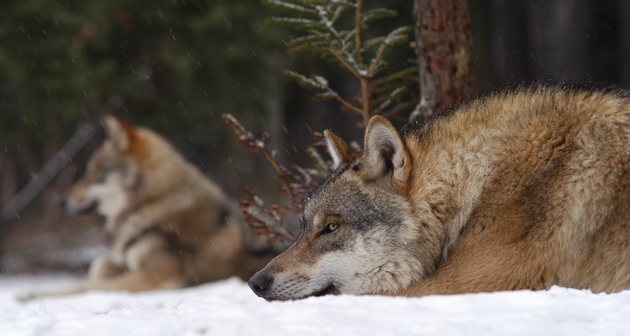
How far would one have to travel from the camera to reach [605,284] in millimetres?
3299

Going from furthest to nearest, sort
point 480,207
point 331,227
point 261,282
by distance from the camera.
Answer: point 331,227, point 261,282, point 480,207

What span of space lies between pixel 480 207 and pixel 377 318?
3.79ft

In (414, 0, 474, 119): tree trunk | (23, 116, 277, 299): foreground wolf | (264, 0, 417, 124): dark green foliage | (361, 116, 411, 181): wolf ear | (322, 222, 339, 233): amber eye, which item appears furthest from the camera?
(23, 116, 277, 299): foreground wolf

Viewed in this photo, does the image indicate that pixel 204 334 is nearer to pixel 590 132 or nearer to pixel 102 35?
pixel 590 132

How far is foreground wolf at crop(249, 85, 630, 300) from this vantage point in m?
3.29

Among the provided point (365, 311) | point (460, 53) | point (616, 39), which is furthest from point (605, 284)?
point (616, 39)

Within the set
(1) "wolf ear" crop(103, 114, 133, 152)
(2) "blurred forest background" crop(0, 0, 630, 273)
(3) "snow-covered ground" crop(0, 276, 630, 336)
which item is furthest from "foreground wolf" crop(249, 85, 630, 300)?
(2) "blurred forest background" crop(0, 0, 630, 273)

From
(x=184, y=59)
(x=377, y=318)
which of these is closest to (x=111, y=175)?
(x=184, y=59)

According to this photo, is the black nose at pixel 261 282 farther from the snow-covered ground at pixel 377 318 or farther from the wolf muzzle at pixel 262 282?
the snow-covered ground at pixel 377 318

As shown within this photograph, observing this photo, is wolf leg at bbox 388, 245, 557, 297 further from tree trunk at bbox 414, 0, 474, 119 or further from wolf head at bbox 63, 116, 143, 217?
wolf head at bbox 63, 116, 143, 217

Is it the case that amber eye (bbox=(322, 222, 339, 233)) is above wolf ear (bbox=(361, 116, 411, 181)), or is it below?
below

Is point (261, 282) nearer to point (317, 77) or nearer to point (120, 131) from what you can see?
point (317, 77)

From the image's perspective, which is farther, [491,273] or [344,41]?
[344,41]

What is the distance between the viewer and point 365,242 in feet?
12.4
